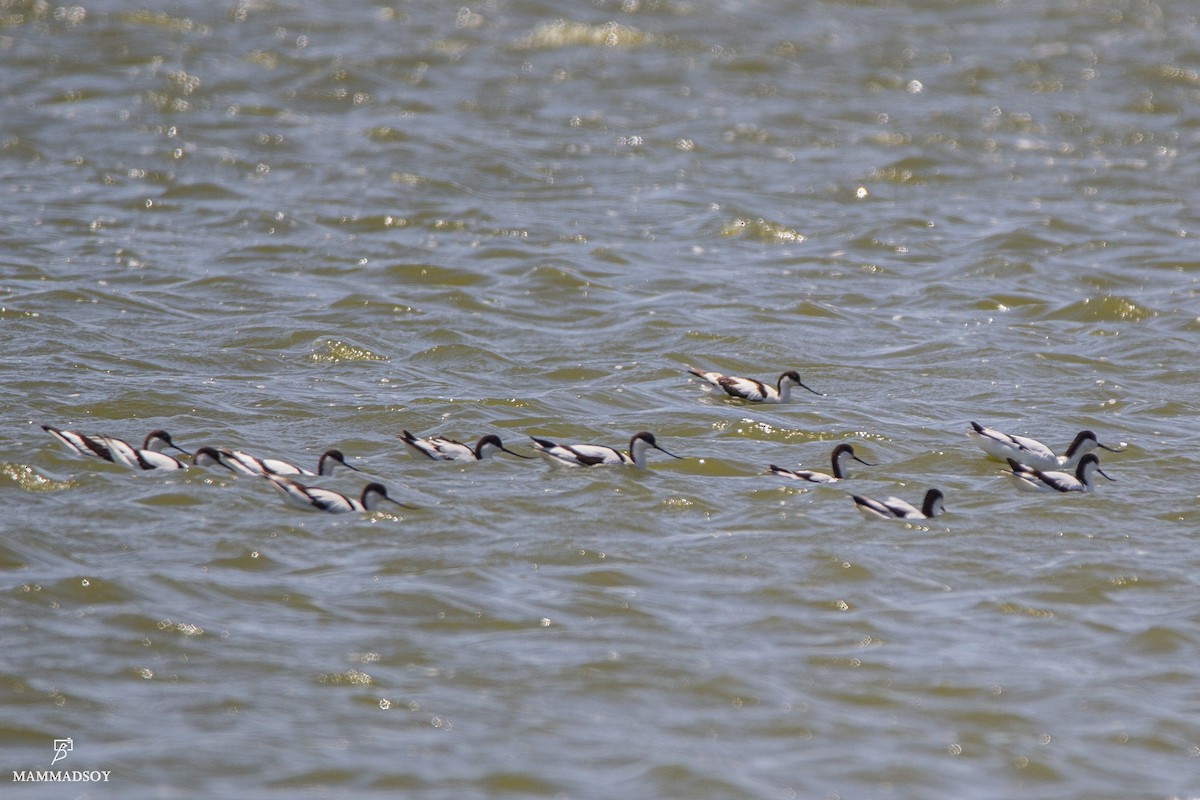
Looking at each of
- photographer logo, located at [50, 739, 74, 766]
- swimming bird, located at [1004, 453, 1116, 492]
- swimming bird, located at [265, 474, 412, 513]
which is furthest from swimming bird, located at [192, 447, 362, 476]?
swimming bird, located at [1004, 453, 1116, 492]

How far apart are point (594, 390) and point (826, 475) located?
117 inches

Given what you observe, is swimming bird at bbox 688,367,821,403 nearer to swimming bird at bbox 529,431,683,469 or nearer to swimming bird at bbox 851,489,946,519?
swimming bird at bbox 529,431,683,469

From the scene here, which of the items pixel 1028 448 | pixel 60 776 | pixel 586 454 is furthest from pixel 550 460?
pixel 60 776

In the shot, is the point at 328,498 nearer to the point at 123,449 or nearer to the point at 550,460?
the point at 123,449

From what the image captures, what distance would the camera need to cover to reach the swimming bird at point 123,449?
1109 cm

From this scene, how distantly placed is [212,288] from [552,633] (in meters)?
8.70

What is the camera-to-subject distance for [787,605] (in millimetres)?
9578

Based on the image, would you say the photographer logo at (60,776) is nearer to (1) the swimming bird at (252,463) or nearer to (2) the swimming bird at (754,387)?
(1) the swimming bird at (252,463)

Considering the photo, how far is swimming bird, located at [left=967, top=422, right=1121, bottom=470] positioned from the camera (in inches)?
479

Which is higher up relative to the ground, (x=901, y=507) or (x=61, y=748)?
(x=901, y=507)

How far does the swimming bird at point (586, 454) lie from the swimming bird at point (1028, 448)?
8.76 feet

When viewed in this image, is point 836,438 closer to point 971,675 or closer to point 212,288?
point 971,675

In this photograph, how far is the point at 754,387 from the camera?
45.4 feet

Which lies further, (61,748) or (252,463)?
(252,463)
